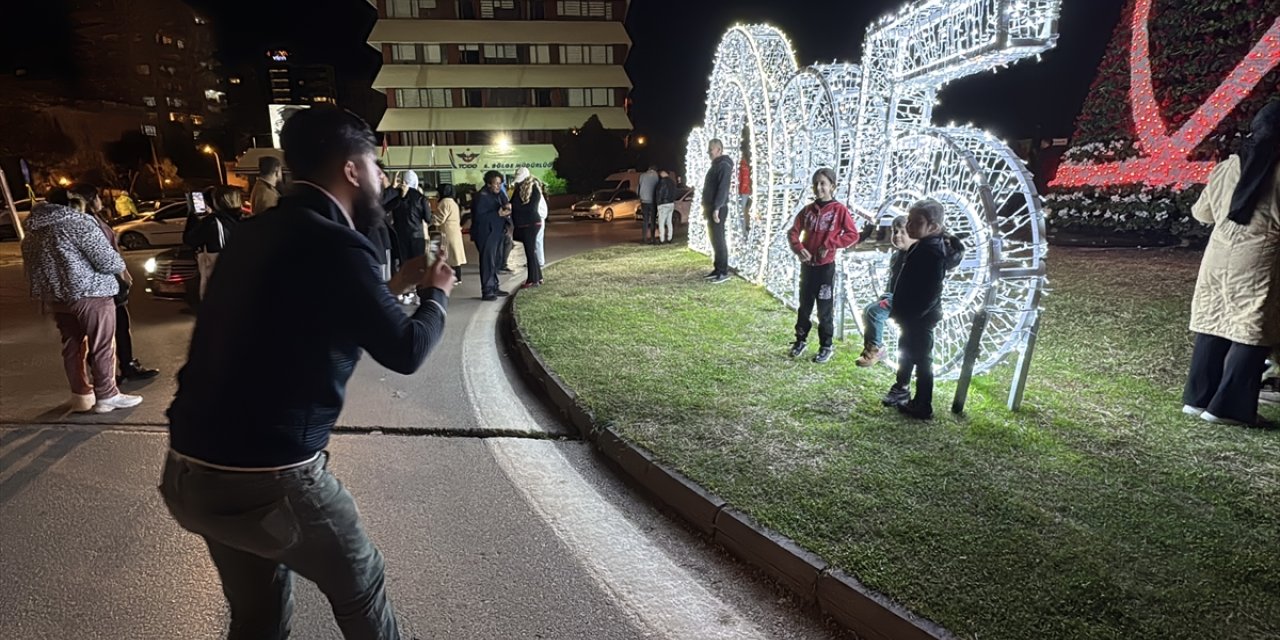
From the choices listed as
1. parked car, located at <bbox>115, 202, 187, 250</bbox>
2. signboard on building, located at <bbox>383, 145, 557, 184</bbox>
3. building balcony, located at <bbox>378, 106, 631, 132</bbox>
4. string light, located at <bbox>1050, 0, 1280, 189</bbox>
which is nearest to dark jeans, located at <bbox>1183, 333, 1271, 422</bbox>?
string light, located at <bbox>1050, 0, 1280, 189</bbox>

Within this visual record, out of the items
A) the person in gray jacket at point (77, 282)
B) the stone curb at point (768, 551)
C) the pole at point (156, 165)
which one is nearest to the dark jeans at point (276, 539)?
the stone curb at point (768, 551)

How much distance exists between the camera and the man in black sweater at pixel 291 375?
1.65 m

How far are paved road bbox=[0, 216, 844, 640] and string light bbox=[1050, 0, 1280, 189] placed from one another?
33.8 ft

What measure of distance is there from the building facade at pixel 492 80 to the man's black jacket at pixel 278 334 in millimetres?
43132

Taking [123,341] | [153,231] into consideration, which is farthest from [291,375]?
[153,231]

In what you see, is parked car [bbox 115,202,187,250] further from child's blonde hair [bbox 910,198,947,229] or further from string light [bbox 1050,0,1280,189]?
string light [bbox 1050,0,1280,189]

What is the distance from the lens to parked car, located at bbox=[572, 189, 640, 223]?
81.1 feet

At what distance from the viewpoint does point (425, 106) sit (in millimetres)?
43938

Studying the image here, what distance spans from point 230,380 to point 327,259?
0.38 m

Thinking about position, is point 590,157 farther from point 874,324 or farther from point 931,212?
point 931,212

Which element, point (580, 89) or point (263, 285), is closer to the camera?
point (263, 285)

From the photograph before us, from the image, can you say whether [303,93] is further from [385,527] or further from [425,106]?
[385,527]

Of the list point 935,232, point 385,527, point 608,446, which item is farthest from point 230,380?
point 935,232

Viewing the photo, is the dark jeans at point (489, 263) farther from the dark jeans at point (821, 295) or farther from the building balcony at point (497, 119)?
the building balcony at point (497, 119)
